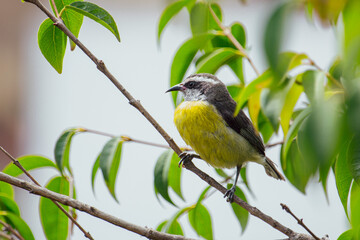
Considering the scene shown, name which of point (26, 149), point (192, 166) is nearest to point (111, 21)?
point (192, 166)

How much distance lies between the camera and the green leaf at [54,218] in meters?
2.51

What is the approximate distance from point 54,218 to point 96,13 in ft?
3.74

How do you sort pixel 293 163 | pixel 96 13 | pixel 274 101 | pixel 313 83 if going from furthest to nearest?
pixel 293 163 → pixel 96 13 → pixel 313 83 → pixel 274 101

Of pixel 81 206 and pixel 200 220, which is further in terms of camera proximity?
pixel 200 220

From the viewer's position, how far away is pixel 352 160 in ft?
5.04

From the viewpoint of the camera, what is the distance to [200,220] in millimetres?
2588

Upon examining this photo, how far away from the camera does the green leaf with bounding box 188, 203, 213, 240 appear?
101 inches

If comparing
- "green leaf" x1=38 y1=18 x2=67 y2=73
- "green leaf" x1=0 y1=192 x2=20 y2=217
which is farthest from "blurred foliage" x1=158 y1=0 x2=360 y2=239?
"green leaf" x1=0 y1=192 x2=20 y2=217

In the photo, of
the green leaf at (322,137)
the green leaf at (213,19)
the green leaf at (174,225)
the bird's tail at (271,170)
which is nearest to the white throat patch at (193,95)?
the bird's tail at (271,170)

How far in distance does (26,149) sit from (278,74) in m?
8.65

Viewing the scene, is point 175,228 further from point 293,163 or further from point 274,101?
point 274,101

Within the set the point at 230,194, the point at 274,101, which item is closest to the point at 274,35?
the point at 274,101

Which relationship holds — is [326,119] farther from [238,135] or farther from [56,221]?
[238,135]

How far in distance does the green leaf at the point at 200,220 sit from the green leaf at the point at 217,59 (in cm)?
72
